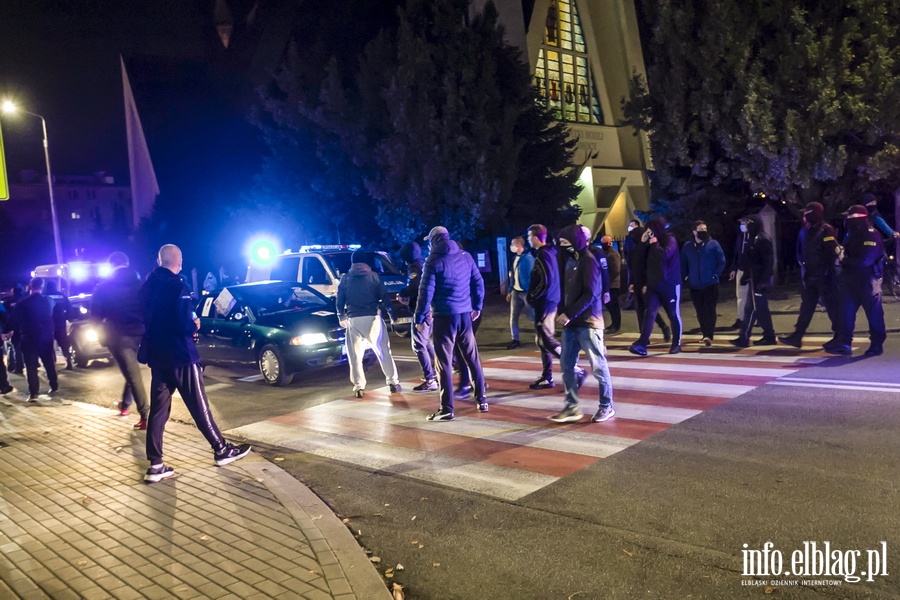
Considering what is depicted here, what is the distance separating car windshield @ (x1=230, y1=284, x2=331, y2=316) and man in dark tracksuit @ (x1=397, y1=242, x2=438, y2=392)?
2695 millimetres

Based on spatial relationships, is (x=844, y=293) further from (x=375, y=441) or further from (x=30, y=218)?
(x=30, y=218)

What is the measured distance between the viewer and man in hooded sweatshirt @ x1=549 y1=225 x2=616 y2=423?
6.95 meters

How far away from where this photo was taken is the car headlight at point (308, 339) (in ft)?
34.6

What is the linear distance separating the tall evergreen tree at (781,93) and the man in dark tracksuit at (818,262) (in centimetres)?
829

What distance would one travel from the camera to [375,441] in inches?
283

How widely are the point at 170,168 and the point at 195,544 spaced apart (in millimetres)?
35394

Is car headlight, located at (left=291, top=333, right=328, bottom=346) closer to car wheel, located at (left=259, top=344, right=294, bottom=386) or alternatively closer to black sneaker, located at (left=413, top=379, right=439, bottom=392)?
car wheel, located at (left=259, top=344, right=294, bottom=386)

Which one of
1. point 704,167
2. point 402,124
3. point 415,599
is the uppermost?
point 402,124

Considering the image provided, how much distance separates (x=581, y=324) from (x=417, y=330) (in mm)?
2720

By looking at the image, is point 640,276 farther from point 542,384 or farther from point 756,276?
point 542,384

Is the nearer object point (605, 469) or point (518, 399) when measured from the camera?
point (605, 469)

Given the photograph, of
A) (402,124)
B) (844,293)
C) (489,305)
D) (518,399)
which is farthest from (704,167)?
(518,399)

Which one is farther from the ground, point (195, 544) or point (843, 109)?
point (843, 109)

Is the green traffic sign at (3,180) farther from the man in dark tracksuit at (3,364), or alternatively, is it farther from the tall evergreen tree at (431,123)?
the tall evergreen tree at (431,123)
